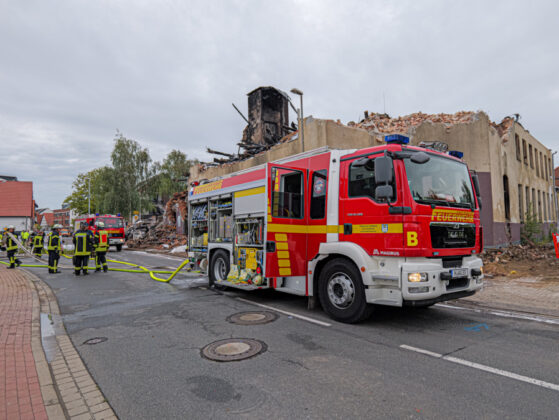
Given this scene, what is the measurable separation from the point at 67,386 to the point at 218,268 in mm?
5240

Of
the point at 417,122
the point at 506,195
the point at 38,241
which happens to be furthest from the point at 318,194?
the point at 38,241

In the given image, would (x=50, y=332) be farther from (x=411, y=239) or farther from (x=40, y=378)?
(x=411, y=239)

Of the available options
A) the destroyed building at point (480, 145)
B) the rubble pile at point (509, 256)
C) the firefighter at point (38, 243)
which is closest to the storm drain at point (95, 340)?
the destroyed building at point (480, 145)

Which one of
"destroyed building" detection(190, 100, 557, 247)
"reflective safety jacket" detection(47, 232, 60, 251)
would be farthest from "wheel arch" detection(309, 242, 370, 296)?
"reflective safety jacket" detection(47, 232, 60, 251)

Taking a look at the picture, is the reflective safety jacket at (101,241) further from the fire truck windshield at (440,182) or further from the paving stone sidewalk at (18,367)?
the fire truck windshield at (440,182)

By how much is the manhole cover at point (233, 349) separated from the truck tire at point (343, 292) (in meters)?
1.56

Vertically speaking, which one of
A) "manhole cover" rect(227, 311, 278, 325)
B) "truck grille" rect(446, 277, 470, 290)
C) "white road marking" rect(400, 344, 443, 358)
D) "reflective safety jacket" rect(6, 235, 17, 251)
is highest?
"reflective safety jacket" rect(6, 235, 17, 251)

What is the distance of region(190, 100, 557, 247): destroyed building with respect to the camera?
14805 millimetres

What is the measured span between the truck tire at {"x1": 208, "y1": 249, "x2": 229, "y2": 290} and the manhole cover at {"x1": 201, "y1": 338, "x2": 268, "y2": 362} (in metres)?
3.53

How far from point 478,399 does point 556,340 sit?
252 cm

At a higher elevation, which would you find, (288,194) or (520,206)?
(520,206)

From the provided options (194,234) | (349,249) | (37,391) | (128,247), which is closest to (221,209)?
(194,234)

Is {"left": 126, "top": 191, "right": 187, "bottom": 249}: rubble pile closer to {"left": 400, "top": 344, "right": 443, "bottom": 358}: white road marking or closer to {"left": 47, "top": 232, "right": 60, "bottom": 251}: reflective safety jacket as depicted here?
{"left": 47, "top": 232, "right": 60, "bottom": 251}: reflective safety jacket

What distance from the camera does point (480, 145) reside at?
14.8m
